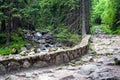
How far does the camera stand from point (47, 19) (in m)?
28.1

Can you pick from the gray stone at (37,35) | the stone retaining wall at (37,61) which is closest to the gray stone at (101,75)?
the stone retaining wall at (37,61)

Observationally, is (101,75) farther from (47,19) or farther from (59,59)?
(47,19)

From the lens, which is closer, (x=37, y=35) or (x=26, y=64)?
→ (x=26, y=64)

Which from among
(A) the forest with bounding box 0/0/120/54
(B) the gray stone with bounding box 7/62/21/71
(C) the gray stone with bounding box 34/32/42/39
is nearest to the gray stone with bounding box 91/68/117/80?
(B) the gray stone with bounding box 7/62/21/71

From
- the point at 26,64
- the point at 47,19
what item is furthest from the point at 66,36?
the point at 26,64

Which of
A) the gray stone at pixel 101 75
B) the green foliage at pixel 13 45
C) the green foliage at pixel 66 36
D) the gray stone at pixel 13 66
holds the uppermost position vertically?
the gray stone at pixel 13 66

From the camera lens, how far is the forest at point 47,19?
19.4 metres

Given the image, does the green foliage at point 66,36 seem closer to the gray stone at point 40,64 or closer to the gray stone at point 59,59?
the gray stone at point 59,59

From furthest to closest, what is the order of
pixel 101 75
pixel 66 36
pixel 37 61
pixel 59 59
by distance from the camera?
pixel 66 36, pixel 59 59, pixel 37 61, pixel 101 75

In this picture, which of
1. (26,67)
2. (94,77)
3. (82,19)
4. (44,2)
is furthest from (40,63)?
(44,2)

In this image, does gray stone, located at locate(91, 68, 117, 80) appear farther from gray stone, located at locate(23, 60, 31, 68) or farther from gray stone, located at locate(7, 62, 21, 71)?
gray stone, located at locate(7, 62, 21, 71)

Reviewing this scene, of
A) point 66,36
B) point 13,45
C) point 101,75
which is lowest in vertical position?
point 13,45

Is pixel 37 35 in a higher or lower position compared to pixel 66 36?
lower

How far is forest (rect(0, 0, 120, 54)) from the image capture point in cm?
1938
